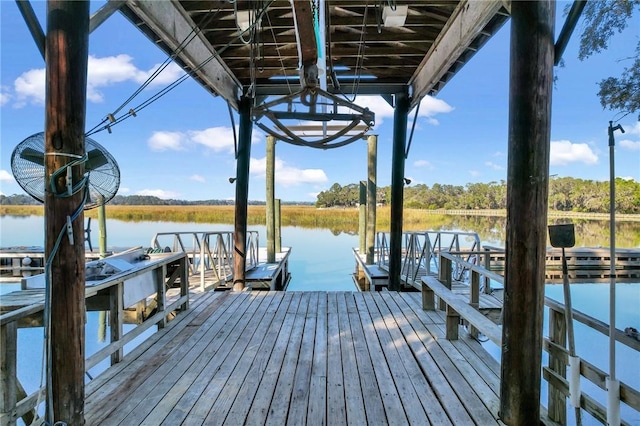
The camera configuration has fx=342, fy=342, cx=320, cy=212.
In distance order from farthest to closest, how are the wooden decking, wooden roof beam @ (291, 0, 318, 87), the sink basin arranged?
wooden roof beam @ (291, 0, 318, 87), the sink basin, the wooden decking

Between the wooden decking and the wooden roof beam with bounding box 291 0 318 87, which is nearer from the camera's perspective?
the wooden decking

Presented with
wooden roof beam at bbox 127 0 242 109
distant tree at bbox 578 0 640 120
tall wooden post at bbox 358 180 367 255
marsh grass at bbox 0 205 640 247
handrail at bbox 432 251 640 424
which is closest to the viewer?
handrail at bbox 432 251 640 424

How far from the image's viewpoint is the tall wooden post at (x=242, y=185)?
16.6 ft

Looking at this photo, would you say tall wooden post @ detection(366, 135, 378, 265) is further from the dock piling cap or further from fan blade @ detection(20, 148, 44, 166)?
fan blade @ detection(20, 148, 44, 166)

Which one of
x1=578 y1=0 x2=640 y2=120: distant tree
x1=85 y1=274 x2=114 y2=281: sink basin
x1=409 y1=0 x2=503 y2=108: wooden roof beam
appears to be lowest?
x1=85 y1=274 x2=114 y2=281: sink basin

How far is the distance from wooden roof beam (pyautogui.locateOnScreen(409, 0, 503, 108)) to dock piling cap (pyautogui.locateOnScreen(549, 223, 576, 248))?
183cm

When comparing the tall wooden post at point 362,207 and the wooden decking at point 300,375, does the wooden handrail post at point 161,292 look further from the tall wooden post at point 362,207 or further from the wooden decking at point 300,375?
the tall wooden post at point 362,207

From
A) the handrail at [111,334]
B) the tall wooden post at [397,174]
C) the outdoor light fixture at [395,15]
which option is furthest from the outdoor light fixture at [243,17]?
the tall wooden post at [397,174]

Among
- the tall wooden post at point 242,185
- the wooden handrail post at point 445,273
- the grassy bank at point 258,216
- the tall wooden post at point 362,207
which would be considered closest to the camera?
the wooden handrail post at point 445,273

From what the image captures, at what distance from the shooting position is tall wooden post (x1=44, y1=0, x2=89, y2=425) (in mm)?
1554

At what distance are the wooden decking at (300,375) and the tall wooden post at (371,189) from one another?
529 cm

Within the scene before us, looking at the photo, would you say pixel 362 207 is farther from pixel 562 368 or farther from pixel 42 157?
pixel 42 157

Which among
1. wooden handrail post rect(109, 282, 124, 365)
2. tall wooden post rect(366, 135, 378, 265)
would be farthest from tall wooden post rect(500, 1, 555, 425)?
tall wooden post rect(366, 135, 378, 265)

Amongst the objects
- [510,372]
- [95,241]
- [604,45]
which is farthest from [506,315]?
[95,241]
